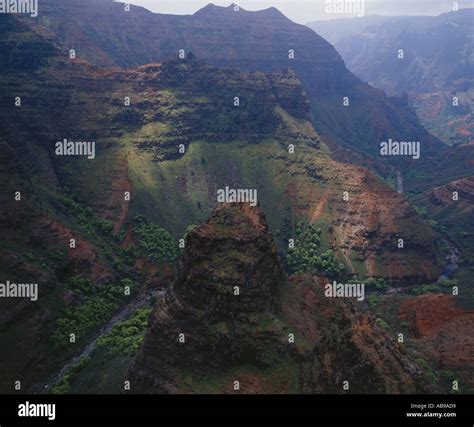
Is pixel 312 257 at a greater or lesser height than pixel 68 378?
greater

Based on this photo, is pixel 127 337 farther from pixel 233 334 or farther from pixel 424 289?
pixel 424 289

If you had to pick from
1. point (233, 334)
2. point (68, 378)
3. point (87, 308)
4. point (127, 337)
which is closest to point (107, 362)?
point (68, 378)

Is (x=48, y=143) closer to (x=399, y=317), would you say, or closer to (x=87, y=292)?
(x=87, y=292)

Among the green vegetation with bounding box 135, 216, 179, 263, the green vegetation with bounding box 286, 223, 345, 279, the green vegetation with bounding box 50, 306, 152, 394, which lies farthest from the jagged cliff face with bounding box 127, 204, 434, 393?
the green vegetation with bounding box 135, 216, 179, 263

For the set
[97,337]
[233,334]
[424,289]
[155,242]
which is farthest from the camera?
[155,242]

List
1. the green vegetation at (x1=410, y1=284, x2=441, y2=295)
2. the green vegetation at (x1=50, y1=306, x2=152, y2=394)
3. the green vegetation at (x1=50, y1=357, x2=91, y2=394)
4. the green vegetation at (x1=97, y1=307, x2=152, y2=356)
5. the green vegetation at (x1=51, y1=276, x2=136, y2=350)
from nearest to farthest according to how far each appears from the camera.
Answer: the green vegetation at (x1=50, y1=306, x2=152, y2=394), the green vegetation at (x1=50, y1=357, x2=91, y2=394), the green vegetation at (x1=97, y1=307, x2=152, y2=356), the green vegetation at (x1=51, y1=276, x2=136, y2=350), the green vegetation at (x1=410, y1=284, x2=441, y2=295)

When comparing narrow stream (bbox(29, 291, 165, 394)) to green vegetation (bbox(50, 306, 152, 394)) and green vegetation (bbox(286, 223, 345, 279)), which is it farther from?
green vegetation (bbox(286, 223, 345, 279))
